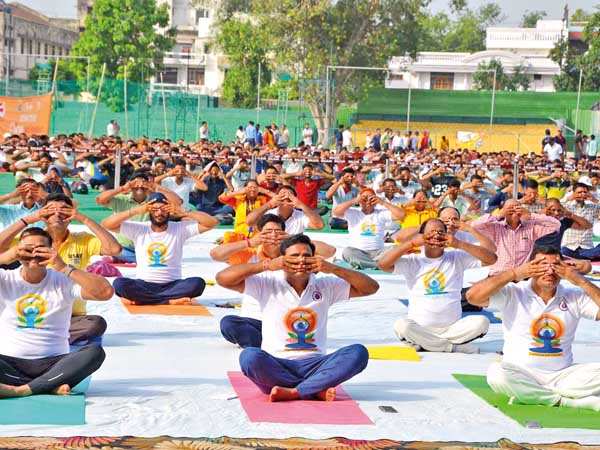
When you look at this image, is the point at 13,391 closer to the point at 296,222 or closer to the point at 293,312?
the point at 293,312

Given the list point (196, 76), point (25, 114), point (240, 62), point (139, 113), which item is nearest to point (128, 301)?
point (25, 114)

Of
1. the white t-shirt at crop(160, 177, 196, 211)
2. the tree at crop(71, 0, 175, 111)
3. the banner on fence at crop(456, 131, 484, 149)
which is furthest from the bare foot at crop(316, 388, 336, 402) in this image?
the tree at crop(71, 0, 175, 111)

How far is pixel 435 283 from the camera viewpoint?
10.2 m

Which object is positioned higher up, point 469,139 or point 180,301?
point 180,301

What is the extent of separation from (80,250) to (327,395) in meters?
2.97

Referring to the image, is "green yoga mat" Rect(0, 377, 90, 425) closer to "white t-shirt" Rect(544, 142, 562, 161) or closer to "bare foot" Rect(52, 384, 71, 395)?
"bare foot" Rect(52, 384, 71, 395)

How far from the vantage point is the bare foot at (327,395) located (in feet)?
25.9

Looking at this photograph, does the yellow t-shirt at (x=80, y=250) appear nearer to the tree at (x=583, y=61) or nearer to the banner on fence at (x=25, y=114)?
the banner on fence at (x=25, y=114)

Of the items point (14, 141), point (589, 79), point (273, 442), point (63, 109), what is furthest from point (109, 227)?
point (589, 79)

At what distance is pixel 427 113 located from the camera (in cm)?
4788

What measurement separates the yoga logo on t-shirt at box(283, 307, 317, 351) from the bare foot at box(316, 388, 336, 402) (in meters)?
0.28

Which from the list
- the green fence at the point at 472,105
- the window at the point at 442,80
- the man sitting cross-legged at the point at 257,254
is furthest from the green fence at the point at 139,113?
the man sitting cross-legged at the point at 257,254

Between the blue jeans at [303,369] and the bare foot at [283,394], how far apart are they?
38 millimetres

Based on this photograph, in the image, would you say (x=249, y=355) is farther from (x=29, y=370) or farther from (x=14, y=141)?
(x=14, y=141)
